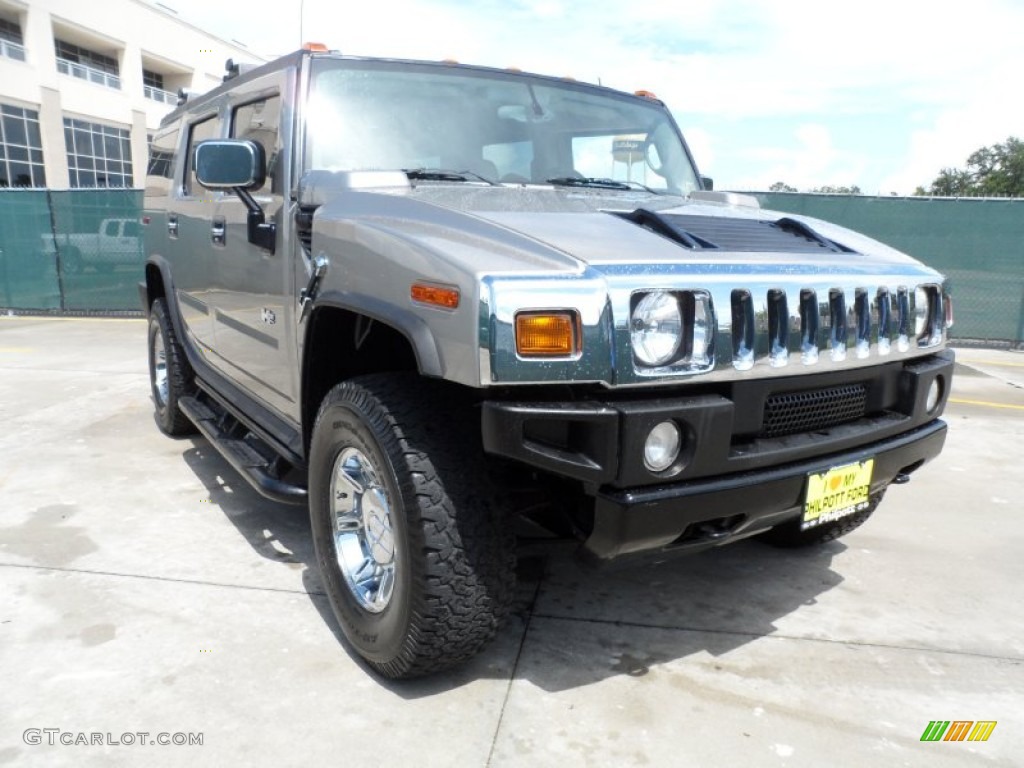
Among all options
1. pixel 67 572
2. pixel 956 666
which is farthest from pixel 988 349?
pixel 67 572

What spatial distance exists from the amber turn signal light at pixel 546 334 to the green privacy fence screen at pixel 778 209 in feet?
27.8

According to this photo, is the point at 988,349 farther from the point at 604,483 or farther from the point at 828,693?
the point at 604,483

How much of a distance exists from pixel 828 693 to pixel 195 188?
3.75m

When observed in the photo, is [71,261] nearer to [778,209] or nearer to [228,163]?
[778,209]

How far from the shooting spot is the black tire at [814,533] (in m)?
3.35

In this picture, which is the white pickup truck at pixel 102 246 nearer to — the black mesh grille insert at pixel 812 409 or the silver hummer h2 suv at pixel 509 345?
the silver hummer h2 suv at pixel 509 345

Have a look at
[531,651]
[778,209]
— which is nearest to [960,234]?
[778,209]

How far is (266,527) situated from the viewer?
3.71 meters

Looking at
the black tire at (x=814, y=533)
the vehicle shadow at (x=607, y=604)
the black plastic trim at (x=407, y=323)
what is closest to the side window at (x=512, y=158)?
the black plastic trim at (x=407, y=323)

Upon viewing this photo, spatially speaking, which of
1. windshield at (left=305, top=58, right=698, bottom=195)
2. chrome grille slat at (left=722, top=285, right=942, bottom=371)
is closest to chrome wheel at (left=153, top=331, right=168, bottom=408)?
windshield at (left=305, top=58, right=698, bottom=195)

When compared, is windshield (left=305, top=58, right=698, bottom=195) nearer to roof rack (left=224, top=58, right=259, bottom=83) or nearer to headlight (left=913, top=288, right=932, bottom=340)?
roof rack (left=224, top=58, right=259, bottom=83)

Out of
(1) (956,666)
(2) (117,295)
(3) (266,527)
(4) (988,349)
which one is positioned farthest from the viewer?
(2) (117,295)

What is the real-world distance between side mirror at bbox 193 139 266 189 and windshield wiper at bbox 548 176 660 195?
44.9 inches

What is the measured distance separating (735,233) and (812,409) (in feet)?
1.98
